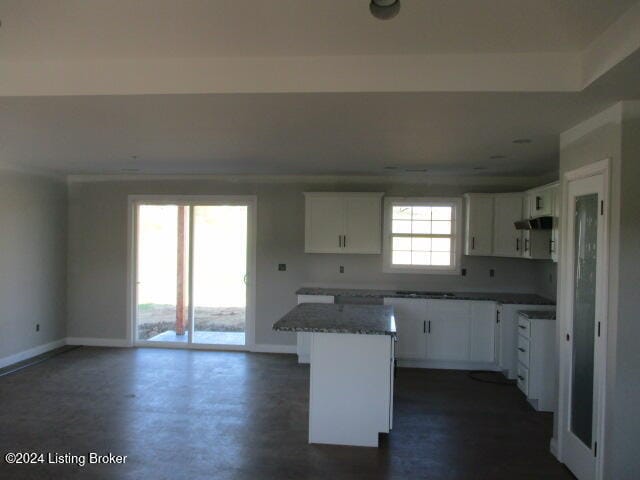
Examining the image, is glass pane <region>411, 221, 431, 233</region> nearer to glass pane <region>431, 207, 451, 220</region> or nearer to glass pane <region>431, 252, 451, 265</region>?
glass pane <region>431, 207, 451, 220</region>

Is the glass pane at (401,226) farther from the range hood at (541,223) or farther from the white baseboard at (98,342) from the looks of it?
the white baseboard at (98,342)

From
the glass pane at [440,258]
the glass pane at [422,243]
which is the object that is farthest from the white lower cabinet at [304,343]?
the glass pane at [440,258]

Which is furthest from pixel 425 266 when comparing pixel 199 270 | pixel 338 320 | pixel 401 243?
pixel 199 270

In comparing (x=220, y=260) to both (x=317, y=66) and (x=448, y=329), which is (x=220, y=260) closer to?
(x=448, y=329)

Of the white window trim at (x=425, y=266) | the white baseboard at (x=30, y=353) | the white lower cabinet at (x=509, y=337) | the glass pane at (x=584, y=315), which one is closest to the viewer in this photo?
the glass pane at (x=584, y=315)

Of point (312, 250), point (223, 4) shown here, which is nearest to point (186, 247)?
point (312, 250)

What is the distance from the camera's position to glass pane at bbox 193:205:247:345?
646 cm

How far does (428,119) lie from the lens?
10.5 feet

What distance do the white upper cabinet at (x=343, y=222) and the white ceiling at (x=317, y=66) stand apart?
2263 mm

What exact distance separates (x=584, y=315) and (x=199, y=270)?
4818mm

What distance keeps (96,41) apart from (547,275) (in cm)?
528

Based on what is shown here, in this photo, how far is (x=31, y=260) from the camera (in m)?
5.93

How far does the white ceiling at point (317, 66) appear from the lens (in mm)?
2184

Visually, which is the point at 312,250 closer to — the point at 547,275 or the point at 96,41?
the point at 547,275
